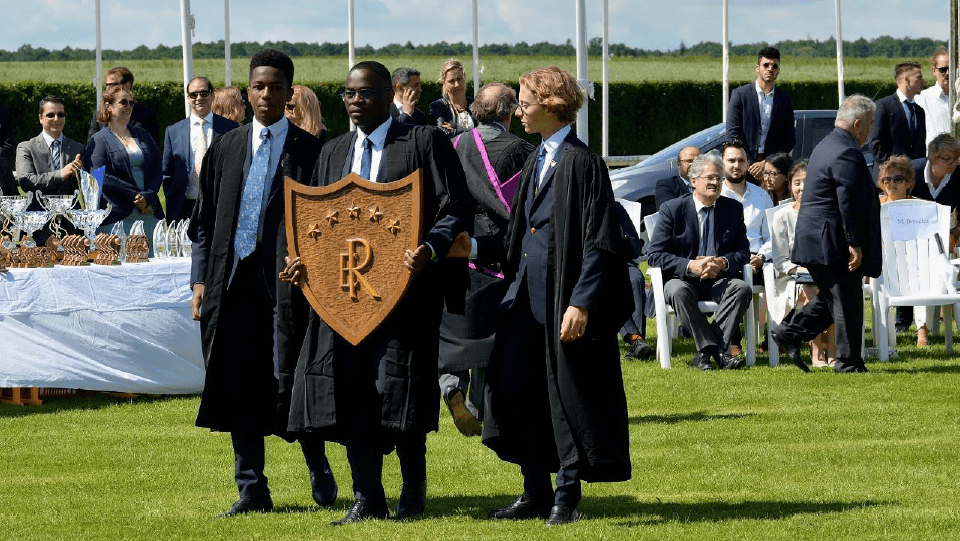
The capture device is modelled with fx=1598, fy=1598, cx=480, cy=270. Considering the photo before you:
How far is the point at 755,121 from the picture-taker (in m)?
15.2

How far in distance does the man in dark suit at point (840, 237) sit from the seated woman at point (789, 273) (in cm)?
58

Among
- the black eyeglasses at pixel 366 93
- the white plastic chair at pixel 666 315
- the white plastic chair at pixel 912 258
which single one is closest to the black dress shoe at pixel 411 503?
the black eyeglasses at pixel 366 93

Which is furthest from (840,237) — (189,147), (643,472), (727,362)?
(189,147)

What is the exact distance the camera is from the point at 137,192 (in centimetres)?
1245

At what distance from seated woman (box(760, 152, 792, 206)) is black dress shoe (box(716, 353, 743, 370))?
6.40ft

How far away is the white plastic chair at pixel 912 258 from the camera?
41.5 feet

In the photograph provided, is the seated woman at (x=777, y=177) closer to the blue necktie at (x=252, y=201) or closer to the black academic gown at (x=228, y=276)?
the black academic gown at (x=228, y=276)

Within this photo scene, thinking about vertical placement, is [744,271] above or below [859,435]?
above

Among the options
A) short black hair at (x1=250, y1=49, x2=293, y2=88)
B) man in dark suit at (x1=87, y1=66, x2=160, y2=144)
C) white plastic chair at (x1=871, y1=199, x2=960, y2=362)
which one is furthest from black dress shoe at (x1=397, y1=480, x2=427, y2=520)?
man in dark suit at (x1=87, y1=66, x2=160, y2=144)

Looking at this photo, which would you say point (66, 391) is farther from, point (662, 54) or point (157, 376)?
point (662, 54)

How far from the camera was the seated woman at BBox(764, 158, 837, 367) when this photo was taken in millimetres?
12531

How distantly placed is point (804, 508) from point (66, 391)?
6.32 meters

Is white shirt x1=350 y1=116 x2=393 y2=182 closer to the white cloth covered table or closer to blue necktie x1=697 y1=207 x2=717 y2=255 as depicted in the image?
the white cloth covered table

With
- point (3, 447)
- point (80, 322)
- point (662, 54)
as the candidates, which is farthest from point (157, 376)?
point (662, 54)
